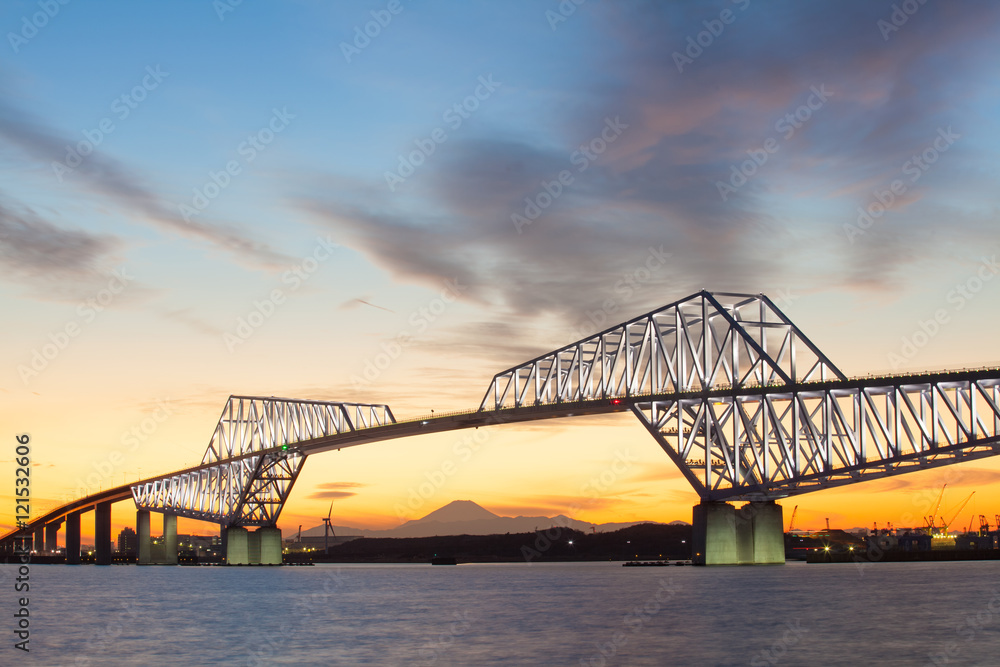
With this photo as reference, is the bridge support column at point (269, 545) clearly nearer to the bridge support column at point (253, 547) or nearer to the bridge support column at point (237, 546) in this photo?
the bridge support column at point (253, 547)

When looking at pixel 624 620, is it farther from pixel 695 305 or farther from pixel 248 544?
pixel 248 544

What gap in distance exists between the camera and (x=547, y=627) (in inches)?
1992

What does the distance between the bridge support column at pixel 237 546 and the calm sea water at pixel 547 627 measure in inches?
2927

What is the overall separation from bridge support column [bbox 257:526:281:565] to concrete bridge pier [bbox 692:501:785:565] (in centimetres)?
8023

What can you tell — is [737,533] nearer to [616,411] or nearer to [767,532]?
[767,532]

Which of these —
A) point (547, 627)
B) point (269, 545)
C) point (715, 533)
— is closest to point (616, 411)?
point (715, 533)

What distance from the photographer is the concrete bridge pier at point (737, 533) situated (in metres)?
91.6

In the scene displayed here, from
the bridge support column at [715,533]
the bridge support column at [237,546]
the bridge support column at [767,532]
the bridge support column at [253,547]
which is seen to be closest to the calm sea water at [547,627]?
the bridge support column at [715,533]

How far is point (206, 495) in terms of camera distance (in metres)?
171

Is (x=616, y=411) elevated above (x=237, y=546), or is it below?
A: above

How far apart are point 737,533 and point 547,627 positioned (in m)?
46.1

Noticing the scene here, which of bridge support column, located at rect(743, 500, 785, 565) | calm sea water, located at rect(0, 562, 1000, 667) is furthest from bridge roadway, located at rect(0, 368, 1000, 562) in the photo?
calm sea water, located at rect(0, 562, 1000, 667)

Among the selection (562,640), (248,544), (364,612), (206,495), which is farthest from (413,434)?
(562,640)

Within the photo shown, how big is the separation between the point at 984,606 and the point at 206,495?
133896 millimetres
